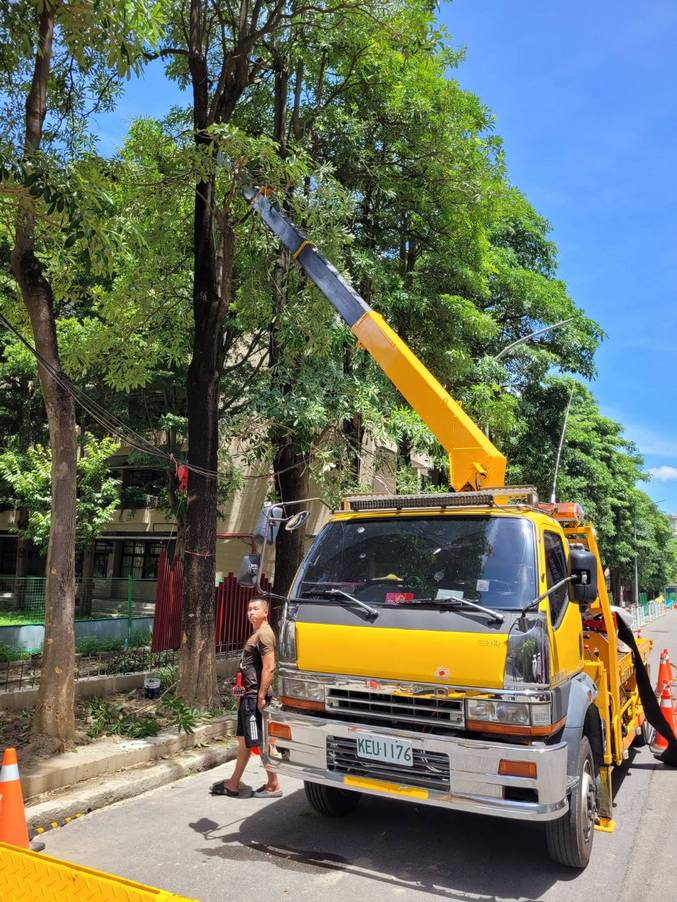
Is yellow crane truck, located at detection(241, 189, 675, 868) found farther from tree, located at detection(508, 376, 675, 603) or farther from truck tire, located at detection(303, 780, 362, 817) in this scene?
tree, located at detection(508, 376, 675, 603)

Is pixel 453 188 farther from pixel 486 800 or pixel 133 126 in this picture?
pixel 486 800

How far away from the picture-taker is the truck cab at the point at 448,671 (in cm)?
425

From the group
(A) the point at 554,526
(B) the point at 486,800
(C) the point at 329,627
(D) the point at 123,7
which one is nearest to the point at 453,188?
(D) the point at 123,7

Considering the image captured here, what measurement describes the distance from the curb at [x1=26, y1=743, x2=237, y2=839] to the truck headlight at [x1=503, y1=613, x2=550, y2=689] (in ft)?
12.8

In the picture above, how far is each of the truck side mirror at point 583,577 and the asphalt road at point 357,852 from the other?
1809mm

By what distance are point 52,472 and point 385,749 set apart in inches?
182

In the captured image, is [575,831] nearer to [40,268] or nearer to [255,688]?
[255,688]

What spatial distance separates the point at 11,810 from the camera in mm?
4734

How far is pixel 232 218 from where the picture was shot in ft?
35.1

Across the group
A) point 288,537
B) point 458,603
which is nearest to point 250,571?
point 458,603

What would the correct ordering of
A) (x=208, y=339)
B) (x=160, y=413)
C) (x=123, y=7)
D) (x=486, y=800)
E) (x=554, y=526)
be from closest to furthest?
1. (x=486, y=800)
2. (x=554, y=526)
3. (x=123, y=7)
4. (x=208, y=339)
5. (x=160, y=413)

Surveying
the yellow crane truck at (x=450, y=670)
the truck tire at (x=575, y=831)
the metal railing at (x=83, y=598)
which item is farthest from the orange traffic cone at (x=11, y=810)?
the metal railing at (x=83, y=598)

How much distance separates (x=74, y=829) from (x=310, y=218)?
845cm

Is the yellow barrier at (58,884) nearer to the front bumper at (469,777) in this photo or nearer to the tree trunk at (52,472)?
the front bumper at (469,777)
